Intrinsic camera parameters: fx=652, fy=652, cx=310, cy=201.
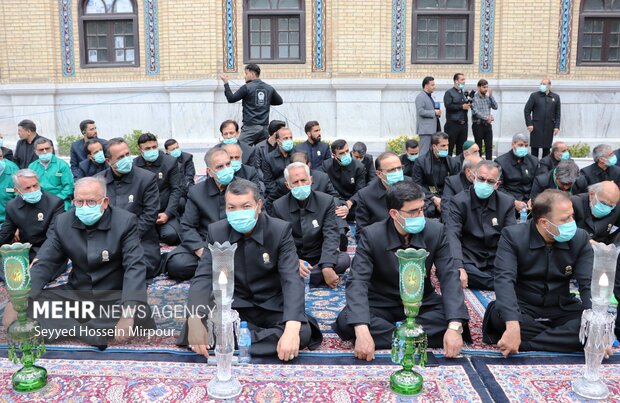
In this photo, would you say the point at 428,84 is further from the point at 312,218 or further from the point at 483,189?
→ the point at 312,218

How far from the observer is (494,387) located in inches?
134

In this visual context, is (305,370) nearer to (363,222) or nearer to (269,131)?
(363,222)

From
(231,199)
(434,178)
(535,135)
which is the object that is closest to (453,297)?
(231,199)

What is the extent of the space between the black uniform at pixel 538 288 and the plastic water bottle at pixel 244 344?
1.44 meters

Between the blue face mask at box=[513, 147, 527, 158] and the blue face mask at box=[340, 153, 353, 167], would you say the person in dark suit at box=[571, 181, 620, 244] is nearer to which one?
the blue face mask at box=[513, 147, 527, 158]

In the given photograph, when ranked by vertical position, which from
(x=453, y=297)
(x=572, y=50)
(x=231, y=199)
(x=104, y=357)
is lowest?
(x=104, y=357)

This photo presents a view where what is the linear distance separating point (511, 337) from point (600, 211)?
1.87m

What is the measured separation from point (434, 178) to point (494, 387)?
4367mm

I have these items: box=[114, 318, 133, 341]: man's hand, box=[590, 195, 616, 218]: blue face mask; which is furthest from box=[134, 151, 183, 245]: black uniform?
box=[590, 195, 616, 218]: blue face mask

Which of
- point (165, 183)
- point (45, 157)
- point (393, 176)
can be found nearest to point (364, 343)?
point (393, 176)

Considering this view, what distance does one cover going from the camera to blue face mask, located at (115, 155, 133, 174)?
5.73 meters

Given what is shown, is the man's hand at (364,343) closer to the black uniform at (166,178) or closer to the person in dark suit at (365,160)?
the black uniform at (166,178)

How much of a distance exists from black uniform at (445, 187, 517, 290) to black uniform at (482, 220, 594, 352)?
1.29 m

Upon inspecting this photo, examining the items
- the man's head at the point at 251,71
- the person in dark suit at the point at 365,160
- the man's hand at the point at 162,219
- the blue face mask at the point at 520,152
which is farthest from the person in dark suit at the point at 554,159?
the man's hand at the point at 162,219
